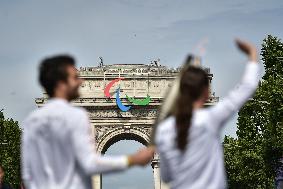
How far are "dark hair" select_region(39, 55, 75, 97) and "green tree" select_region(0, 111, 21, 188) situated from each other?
6175cm

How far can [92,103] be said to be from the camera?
84000 millimetres

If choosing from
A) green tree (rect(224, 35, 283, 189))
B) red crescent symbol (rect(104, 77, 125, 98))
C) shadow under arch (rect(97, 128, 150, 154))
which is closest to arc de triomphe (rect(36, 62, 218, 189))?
shadow under arch (rect(97, 128, 150, 154))

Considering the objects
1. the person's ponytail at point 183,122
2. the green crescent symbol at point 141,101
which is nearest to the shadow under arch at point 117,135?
the green crescent symbol at point 141,101

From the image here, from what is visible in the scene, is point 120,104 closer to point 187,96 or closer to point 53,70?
point 53,70

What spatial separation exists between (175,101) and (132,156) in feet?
2.10

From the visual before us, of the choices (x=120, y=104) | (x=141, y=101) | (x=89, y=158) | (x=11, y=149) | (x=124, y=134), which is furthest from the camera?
(x=124, y=134)

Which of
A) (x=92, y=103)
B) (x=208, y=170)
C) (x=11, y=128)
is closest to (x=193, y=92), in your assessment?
(x=208, y=170)

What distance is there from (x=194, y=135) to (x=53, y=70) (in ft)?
4.71

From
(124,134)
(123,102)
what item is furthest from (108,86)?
(124,134)

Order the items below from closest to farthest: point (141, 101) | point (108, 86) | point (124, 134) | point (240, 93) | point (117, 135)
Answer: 1. point (240, 93)
2. point (141, 101)
3. point (108, 86)
4. point (117, 135)
5. point (124, 134)

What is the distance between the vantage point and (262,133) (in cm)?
6050

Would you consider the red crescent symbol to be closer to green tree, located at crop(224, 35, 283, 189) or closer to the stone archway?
the stone archway

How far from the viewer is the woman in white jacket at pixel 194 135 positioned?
7328 millimetres

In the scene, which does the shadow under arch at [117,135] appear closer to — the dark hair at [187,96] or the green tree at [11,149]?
the green tree at [11,149]
